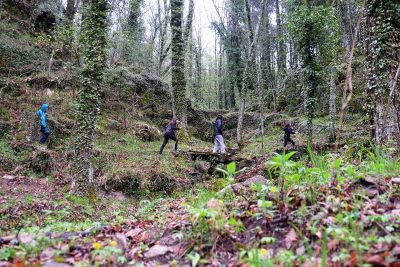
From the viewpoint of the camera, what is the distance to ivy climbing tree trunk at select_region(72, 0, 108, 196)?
9820 millimetres

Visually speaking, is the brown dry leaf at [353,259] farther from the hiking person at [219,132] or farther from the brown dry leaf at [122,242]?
the hiking person at [219,132]

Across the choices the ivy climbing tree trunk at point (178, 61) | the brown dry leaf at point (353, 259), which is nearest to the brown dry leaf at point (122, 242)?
the brown dry leaf at point (353, 259)

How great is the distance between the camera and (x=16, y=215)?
7.56 metres

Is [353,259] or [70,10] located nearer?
[353,259]

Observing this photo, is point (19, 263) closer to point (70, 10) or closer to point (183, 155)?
point (183, 155)

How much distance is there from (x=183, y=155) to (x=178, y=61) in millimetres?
7217

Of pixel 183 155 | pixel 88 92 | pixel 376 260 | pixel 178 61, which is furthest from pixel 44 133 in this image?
pixel 376 260

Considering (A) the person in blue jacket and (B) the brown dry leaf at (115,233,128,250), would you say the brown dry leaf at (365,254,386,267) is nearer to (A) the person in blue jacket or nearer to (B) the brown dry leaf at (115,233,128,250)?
(B) the brown dry leaf at (115,233,128,250)

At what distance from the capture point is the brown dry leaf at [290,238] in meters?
2.80

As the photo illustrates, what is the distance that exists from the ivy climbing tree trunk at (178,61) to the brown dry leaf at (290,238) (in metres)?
17.1

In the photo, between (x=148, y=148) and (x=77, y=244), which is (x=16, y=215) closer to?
(x=77, y=244)

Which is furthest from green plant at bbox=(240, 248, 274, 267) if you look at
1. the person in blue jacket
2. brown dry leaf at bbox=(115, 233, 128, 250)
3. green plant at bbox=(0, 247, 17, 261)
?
the person in blue jacket

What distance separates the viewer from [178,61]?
19.6 m

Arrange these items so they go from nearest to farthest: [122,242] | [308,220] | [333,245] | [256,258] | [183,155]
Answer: [256,258] < [333,245] < [308,220] < [122,242] < [183,155]
